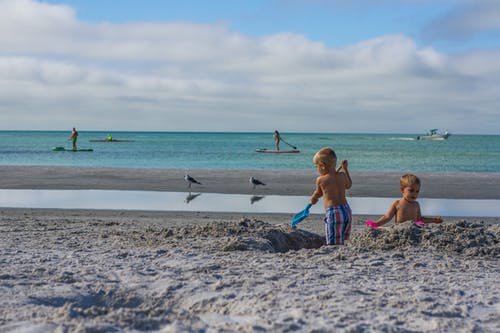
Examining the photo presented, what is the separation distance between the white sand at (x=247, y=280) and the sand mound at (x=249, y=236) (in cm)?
2

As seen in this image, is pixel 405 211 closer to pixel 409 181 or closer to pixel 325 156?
pixel 409 181

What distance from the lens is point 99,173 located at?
2300 centimetres

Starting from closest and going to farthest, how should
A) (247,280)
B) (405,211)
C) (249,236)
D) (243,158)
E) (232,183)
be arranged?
1. (247,280)
2. (249,236)
3. (405,211)
4. (232,183)
5. (243,158)

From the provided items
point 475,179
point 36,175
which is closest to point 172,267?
point 36,175

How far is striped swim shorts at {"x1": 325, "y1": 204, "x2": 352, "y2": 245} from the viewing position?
7137 mm

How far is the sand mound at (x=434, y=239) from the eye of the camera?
22.5ft

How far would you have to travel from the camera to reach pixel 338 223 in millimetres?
7227

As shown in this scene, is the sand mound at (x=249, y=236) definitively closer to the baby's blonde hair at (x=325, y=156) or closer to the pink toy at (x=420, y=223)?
the baby's blonde hair at (x=325, y=156)

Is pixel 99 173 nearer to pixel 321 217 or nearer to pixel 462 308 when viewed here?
pixel 321 217

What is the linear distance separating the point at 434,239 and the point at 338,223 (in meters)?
1.18

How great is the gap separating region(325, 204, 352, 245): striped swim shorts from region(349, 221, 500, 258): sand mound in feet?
0.49

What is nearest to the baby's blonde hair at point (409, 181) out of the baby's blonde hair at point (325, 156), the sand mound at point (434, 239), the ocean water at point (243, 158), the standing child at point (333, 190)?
the sand mound at point (434, 239)

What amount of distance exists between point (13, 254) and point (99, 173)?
16784 mm

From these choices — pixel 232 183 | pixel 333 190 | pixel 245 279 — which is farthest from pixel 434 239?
pixel 232 183
